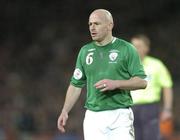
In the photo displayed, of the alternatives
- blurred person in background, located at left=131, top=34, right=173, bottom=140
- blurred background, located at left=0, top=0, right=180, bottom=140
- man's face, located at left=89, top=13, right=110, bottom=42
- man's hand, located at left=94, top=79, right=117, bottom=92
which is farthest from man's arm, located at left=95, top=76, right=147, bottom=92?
blurred background, located at left=0, top=0, right=180, bottom=140

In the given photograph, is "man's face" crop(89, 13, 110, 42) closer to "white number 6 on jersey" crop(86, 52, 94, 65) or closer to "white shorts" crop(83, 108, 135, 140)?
"white number 6 on jersey" crop(86, 52, 94, 65)

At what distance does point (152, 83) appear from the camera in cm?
1050

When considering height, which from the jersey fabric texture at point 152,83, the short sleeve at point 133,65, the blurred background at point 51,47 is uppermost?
the short sleeve at point 133,65

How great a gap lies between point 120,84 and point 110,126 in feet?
1.61

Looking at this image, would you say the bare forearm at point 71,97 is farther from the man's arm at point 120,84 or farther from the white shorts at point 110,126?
the man's arm at point 120,84

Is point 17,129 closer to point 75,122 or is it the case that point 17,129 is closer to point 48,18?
point 75,122

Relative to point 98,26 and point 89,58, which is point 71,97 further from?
point 98,26

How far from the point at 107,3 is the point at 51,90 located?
2.94 m

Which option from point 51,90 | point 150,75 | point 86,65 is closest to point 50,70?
point 51,90

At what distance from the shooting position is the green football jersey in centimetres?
766

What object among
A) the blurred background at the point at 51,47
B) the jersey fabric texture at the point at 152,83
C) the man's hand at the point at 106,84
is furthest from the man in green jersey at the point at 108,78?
the blurred background at the point at 51,47

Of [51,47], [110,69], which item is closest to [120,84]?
[110,69]

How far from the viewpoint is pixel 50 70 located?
688 inches

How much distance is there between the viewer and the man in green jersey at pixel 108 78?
7648 mm
